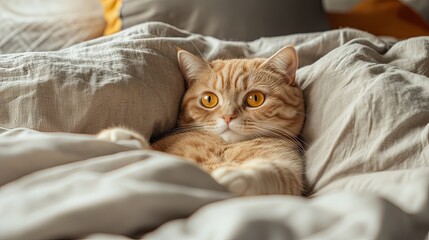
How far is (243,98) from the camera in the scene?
1517mm

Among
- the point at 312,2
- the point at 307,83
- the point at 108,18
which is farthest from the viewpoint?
the point at 312,2

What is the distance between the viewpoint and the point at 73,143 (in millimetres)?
890

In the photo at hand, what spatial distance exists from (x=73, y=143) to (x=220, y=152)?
0.60 m

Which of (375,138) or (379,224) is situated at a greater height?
(379,224)

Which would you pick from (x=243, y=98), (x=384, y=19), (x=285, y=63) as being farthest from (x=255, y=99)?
(x=384, y=19)

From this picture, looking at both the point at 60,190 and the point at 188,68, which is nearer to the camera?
the point at 60,190

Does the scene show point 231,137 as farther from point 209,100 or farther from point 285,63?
point 285,63

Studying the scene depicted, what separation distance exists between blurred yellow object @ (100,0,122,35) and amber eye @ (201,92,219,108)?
0.65 meters

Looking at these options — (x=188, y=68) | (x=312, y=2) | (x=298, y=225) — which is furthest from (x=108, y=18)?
(x=298, y=225)

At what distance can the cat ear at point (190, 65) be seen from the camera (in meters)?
1.53

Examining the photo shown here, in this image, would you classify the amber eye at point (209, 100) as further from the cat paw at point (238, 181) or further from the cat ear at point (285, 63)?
the cat paw at point (238, 181)

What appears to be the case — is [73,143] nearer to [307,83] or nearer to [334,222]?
[334,222]

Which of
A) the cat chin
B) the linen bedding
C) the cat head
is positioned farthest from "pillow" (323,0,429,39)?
the cat chin

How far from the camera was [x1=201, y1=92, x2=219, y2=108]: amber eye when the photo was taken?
1535 millimetres
